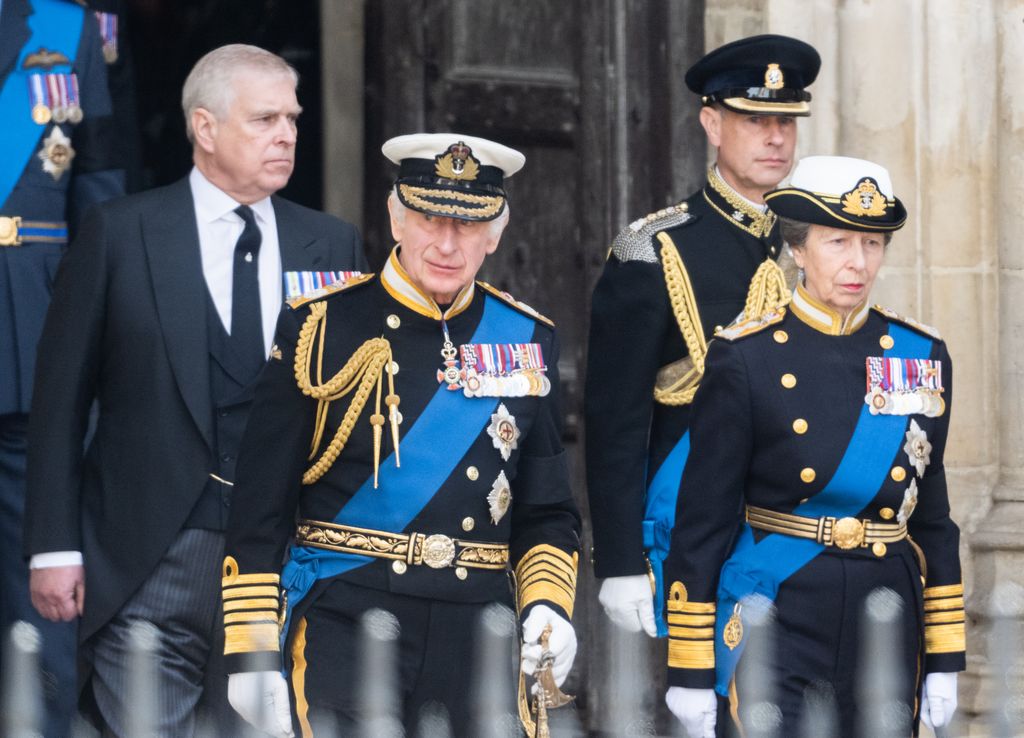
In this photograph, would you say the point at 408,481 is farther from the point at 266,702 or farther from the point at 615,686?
the point at 615,686

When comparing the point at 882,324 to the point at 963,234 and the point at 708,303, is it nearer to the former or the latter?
the point at 708,303

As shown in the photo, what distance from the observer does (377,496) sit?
173 inches

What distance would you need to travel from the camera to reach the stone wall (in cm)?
662

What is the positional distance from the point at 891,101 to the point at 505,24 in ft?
3.88

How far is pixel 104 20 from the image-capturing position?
6191 millimetres

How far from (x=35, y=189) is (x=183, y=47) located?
2.97 metres

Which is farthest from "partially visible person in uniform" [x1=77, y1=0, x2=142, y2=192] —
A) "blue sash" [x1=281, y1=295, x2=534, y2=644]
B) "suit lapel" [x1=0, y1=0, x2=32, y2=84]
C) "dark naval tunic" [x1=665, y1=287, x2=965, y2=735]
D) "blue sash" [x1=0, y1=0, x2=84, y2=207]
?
"dark naval tunic" [x1=665, y1=287, x2=965, y2=735]

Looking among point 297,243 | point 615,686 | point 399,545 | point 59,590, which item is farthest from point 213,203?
point 615,686

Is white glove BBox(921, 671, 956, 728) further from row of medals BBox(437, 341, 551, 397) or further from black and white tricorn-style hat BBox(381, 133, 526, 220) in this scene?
black and white tricorn-style hat BBox(381, 133, 526, 220)

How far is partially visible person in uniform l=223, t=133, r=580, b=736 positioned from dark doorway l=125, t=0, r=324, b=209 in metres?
3.98

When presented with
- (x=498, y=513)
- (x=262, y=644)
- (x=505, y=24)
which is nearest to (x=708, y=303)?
(x=498, y=513)

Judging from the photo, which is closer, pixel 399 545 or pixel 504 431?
pixel 399 545

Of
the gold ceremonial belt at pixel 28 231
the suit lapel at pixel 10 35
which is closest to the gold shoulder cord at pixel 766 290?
the gold ceremonial belt at pixel 28 231

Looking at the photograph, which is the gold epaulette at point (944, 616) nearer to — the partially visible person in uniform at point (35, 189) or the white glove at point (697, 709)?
the white glove at point (697, 709)
